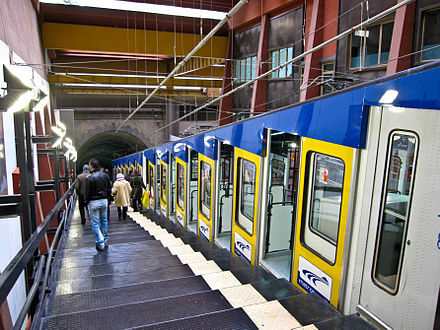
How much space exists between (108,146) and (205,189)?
2414cm

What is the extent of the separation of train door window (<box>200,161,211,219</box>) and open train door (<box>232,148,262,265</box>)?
113cm

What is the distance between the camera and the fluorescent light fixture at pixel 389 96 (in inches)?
85.5

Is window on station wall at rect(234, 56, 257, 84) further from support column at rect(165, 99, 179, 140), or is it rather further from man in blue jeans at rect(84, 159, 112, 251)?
man in blue jeans at rect(84, 159, 112, 251)

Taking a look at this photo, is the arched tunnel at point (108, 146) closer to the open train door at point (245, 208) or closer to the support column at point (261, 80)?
the support column at point (261, 80)

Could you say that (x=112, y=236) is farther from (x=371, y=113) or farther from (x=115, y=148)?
(x=115, y=148)

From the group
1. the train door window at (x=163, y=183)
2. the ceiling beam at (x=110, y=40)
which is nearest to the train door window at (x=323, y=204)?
the train door window at (x=163, y=183)

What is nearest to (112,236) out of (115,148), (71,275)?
(71,275)

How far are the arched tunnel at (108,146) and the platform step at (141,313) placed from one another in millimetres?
19196

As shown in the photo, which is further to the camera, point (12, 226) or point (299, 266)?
point (12, 226)

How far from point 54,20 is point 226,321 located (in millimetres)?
14156

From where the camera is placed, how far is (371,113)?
2.47m

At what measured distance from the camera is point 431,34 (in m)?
7.88

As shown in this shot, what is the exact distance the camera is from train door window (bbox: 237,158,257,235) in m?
4.54

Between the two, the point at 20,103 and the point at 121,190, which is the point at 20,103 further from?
the point at 121,190
